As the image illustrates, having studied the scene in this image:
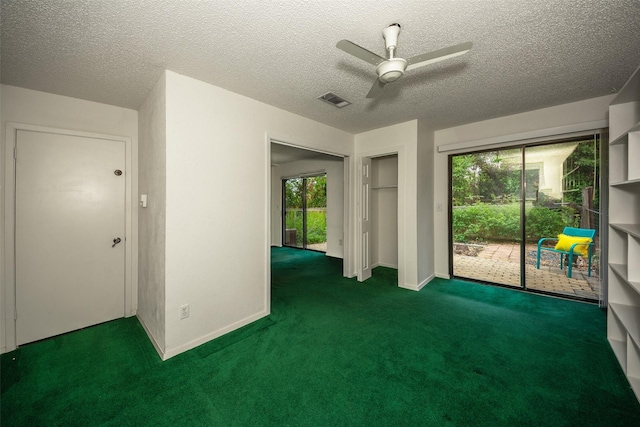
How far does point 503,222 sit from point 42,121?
569cm

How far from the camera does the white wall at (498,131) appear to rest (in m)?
2.95

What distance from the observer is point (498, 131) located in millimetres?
3527

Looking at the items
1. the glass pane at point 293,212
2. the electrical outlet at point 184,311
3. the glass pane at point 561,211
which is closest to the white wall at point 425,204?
the glass pane at point 561,211

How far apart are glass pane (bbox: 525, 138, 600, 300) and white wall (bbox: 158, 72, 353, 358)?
357cm

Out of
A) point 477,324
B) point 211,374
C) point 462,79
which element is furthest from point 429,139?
point 211,374

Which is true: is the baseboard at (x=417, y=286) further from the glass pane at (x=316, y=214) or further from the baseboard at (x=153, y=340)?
the glass pane at (x=316, y=214)

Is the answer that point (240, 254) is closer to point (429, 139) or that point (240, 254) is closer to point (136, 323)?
point (136, 323)

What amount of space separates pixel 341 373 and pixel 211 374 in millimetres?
999

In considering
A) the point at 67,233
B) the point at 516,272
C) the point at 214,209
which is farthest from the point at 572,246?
the point at 67,233

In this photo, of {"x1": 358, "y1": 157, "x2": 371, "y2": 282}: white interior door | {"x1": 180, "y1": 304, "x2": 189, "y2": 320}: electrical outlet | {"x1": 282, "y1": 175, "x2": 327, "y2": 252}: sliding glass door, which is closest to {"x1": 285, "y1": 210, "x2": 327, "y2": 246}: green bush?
{"x1": 282, "y1": 175, "x2": 327, "y2": 252}: sliding glass door

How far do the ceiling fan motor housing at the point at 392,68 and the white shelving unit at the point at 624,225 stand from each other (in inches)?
68.7

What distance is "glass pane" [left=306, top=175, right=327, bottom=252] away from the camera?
271 inches

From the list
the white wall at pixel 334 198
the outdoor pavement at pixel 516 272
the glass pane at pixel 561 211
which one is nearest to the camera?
the glass pane at pixel 561 211

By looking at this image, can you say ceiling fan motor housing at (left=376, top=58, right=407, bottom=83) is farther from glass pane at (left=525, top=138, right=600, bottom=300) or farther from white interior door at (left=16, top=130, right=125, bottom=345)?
glass pane at (left=525, top=138, right=600, bottom=300)
